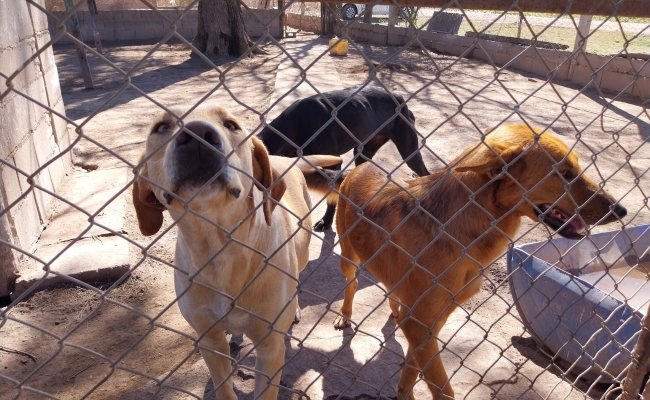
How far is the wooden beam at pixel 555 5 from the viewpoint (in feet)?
4.94

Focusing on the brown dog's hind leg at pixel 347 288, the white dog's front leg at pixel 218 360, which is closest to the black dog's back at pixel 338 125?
the brown dog's hind leg at pixel 347 288

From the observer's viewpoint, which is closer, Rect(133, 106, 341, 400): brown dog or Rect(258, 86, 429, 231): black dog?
Rect(133, 106, 341, 400): brown dog

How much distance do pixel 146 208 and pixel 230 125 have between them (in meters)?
0.56

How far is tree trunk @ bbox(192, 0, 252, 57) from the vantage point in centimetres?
1492

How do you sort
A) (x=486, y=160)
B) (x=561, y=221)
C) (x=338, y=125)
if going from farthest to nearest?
(x=338, y=125) → (x=561, y=221) → (x=486, y=160)

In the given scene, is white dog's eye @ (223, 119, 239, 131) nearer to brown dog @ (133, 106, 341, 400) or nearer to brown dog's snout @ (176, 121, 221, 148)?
brown dog @ (133, 106, 341, 400)

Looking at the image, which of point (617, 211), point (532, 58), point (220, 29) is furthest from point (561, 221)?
point (220, 29)

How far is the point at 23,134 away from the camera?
426 centimetres

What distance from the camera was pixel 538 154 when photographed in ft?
7.48

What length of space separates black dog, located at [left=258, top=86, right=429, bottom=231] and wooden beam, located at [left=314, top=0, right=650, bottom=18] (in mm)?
2621

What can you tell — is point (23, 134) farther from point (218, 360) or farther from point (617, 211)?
point (617, 211)

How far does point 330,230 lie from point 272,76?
7530 mm

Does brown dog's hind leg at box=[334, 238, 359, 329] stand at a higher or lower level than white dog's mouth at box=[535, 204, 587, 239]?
lower

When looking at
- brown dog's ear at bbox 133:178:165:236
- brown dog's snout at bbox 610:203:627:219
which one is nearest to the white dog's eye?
brown dog's ear at bbox 133:178:165:236
